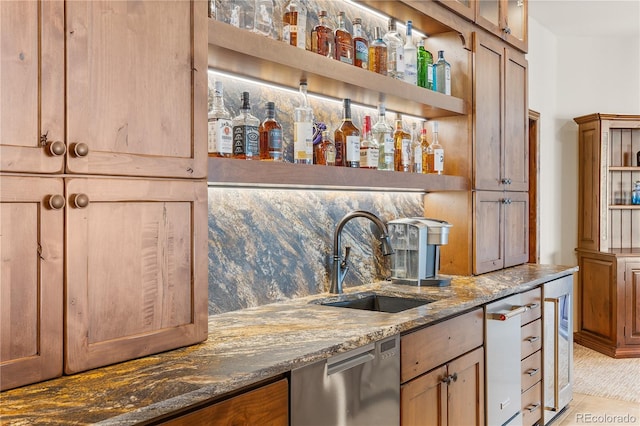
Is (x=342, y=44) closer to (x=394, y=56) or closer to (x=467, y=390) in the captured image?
(x=394, y=56)

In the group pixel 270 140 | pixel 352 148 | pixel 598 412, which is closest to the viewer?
pixel 270 140

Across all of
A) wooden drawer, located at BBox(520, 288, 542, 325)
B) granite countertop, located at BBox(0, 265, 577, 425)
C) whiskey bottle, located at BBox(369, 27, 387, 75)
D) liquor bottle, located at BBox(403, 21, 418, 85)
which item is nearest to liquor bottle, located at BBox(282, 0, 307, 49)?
whiskey bottle, located at BBox(369, 27, 387, 75)

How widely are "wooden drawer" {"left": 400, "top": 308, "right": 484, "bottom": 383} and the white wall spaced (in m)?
3.01

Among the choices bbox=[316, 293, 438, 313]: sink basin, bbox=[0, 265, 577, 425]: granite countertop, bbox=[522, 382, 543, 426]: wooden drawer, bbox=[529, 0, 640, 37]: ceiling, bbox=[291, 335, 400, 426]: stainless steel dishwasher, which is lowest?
bbox=[522, 382, 543, 426]: wooden drawer

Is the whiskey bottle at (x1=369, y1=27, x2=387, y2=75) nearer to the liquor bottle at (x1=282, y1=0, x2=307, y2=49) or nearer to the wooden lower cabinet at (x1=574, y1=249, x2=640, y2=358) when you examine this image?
the liquor bottle at (x1=282, y1=0, x2=307, y2=49)

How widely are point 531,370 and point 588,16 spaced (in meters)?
3.15

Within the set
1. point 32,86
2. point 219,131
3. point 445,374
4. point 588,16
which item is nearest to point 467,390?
point 445,374

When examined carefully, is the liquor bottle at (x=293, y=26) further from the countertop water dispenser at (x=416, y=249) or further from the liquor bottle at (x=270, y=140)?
the countertop water dispenser at (x=416, y=249)

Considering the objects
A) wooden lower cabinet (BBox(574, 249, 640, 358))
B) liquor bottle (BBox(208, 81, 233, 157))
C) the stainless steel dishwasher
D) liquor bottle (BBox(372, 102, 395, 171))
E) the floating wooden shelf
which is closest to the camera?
the stainless steel dishwasher

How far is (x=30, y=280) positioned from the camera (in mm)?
1275

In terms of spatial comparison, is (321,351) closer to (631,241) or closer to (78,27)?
(78,27)

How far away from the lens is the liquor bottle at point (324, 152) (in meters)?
2.52

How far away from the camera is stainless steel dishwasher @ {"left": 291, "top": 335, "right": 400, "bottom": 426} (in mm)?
1627

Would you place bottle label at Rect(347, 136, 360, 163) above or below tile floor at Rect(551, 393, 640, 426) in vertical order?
above
